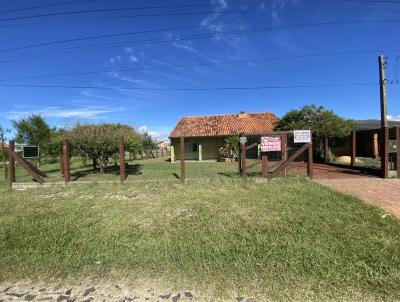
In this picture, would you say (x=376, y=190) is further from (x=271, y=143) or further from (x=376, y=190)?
(x=271, y=143)

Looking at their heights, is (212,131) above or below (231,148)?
above

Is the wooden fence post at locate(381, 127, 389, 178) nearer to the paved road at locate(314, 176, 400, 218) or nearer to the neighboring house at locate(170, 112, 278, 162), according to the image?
the paved road at locate(314, 176, 400, 218)

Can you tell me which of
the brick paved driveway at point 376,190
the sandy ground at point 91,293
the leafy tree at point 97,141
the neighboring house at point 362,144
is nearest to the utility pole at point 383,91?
the brick paved driveway at point 376,190

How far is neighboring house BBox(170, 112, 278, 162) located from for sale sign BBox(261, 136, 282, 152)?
1518 cm

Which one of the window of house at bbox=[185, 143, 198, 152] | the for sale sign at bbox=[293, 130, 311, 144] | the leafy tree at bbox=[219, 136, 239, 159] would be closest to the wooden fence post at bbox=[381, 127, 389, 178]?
the for sale sign at bbox=[293, 130, 311, 144]

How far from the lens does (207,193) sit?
7.55m

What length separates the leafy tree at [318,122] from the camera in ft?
60.3

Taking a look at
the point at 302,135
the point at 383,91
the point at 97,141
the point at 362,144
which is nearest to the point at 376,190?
the point at 302,135

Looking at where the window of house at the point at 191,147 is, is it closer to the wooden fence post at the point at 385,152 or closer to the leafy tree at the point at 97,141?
the leafy tree at the point at 97,141

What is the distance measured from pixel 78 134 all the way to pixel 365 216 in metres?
11.0

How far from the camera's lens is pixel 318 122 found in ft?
61.8

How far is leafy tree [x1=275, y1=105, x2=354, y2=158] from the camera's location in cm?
1838

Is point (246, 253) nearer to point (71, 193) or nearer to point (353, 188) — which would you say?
point (353, 188)

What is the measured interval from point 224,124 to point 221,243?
78.4 feet
